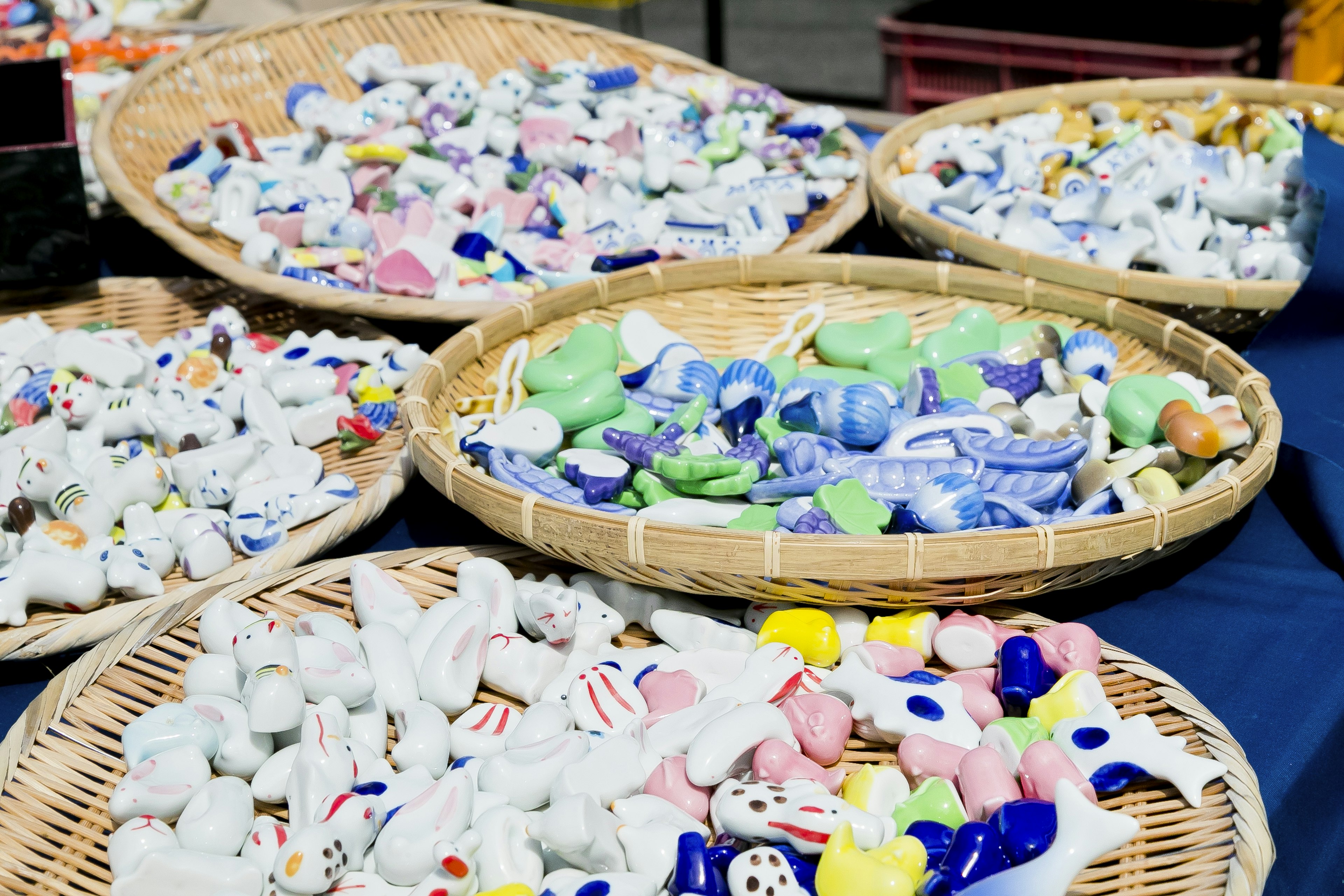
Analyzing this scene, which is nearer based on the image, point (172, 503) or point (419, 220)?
point (172, 503)

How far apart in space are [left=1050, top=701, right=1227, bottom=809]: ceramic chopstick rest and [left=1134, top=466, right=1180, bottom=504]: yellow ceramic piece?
21 centimetres

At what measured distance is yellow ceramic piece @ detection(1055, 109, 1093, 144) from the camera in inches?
62.8

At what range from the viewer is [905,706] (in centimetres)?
78

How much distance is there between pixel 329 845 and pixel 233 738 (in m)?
0.14

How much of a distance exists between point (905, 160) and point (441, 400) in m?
0.78

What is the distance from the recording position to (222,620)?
2.78ft

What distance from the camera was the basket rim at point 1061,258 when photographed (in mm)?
1164

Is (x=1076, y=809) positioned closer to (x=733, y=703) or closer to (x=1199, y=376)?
(x=733, y=703)

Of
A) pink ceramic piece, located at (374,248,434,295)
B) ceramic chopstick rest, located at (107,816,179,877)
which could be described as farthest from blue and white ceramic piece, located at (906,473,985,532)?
pink ceramic piece, located at (374,248,434,295)

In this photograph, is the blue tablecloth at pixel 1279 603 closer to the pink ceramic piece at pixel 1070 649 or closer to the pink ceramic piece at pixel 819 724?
the pink ceramic piece at pixel 1070 649

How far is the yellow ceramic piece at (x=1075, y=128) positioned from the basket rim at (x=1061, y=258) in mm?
80

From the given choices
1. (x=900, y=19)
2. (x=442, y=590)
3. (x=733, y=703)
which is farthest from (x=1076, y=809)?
(x=900, y=19)

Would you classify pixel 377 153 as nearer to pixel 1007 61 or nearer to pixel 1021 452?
pixel 1021 452

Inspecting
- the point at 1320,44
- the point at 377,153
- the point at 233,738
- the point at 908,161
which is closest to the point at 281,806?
the point at 233,738
